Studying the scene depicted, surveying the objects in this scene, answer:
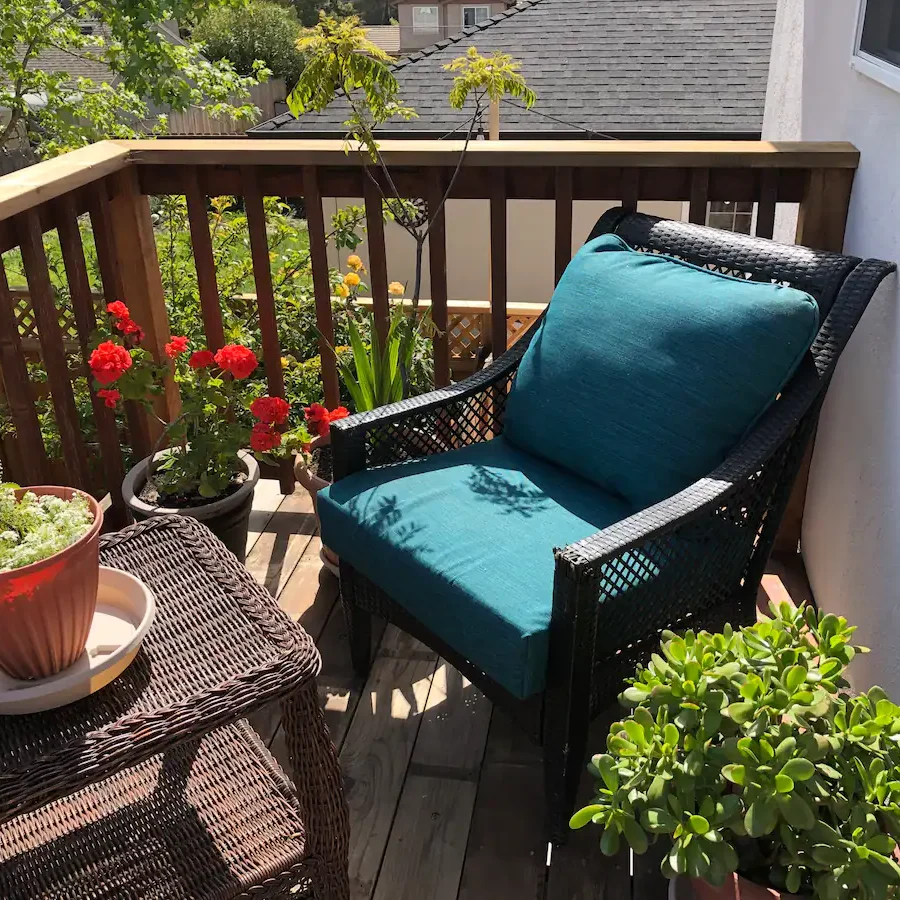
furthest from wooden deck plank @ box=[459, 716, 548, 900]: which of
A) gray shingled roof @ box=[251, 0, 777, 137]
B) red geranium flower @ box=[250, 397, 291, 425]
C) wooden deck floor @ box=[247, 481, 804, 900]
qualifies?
gray shingled roof @ box=[251, 0, 777, 137]

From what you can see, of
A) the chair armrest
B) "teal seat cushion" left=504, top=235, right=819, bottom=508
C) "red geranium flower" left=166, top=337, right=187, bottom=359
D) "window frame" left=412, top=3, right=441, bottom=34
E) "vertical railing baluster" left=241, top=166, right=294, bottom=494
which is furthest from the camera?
"window frame" left=412, top=3, right=441, bottom=34

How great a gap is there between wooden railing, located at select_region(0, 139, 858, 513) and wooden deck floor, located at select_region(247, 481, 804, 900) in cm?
83

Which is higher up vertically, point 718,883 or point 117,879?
point 718,883

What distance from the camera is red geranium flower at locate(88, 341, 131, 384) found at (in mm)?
2172

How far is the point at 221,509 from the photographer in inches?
91.1

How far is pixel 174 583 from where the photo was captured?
1.51 m

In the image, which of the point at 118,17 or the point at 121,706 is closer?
the point at 121,706

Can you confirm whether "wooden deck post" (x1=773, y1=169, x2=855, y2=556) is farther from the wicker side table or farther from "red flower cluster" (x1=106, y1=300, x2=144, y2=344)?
"red flower cluster" (x1=106, y1=300, x2=144, y2=344)

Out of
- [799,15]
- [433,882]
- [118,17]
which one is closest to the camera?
[433,882]

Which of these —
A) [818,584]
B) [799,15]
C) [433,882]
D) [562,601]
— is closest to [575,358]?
[562,601]

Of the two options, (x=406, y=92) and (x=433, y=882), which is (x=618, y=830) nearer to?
(x=433, y=882)

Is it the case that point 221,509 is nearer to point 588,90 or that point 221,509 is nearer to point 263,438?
point 263,438

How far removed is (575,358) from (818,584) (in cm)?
95

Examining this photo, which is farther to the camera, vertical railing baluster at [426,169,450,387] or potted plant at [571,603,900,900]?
vertical railing baluster at [426,169,450,387]
